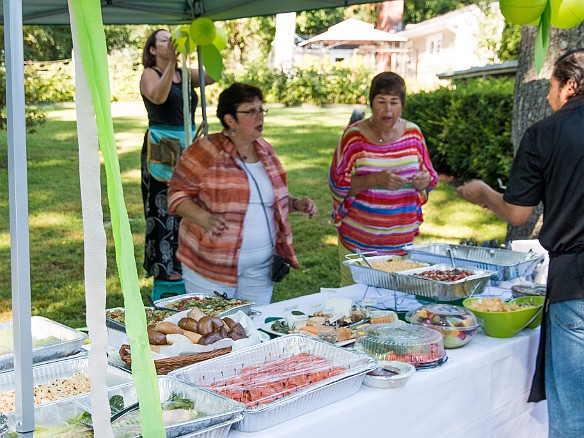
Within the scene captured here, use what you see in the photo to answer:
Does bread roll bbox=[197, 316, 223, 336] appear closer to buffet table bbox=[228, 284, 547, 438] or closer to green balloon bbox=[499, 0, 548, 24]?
buffet table bbox=[228, 284, 547, 438]

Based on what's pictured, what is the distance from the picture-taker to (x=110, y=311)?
94.9 inches

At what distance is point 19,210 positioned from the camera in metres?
1.35

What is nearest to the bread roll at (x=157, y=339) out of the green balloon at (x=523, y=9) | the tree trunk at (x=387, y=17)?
the green balloon at (x=523, y=9)

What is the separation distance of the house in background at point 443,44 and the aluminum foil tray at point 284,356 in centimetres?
2146

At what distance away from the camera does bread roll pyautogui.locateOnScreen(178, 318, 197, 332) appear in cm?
220

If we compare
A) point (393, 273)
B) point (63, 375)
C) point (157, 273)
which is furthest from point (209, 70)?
point (63, 375)

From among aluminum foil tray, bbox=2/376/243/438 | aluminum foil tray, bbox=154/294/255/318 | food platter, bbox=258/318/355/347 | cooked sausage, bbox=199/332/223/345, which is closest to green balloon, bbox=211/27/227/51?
aluminum foil tray, bbox=154/294/255/318

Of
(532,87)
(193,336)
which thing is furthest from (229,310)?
(532,87)

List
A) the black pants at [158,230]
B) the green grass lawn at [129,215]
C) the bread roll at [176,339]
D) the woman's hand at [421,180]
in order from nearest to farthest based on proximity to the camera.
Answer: the bread roll at [176,339] < the woman's hand at [421,180] < the black pants at [158,230] < the green grass lawn at [129,215]

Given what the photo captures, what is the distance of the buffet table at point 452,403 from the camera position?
181 centimetres

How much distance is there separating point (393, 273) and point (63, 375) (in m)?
1.26

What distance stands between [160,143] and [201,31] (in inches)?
28.9

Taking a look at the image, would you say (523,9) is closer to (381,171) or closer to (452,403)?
(381,171)

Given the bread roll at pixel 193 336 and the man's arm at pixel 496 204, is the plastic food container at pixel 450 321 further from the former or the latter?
the bread roll at pixel 193 336
